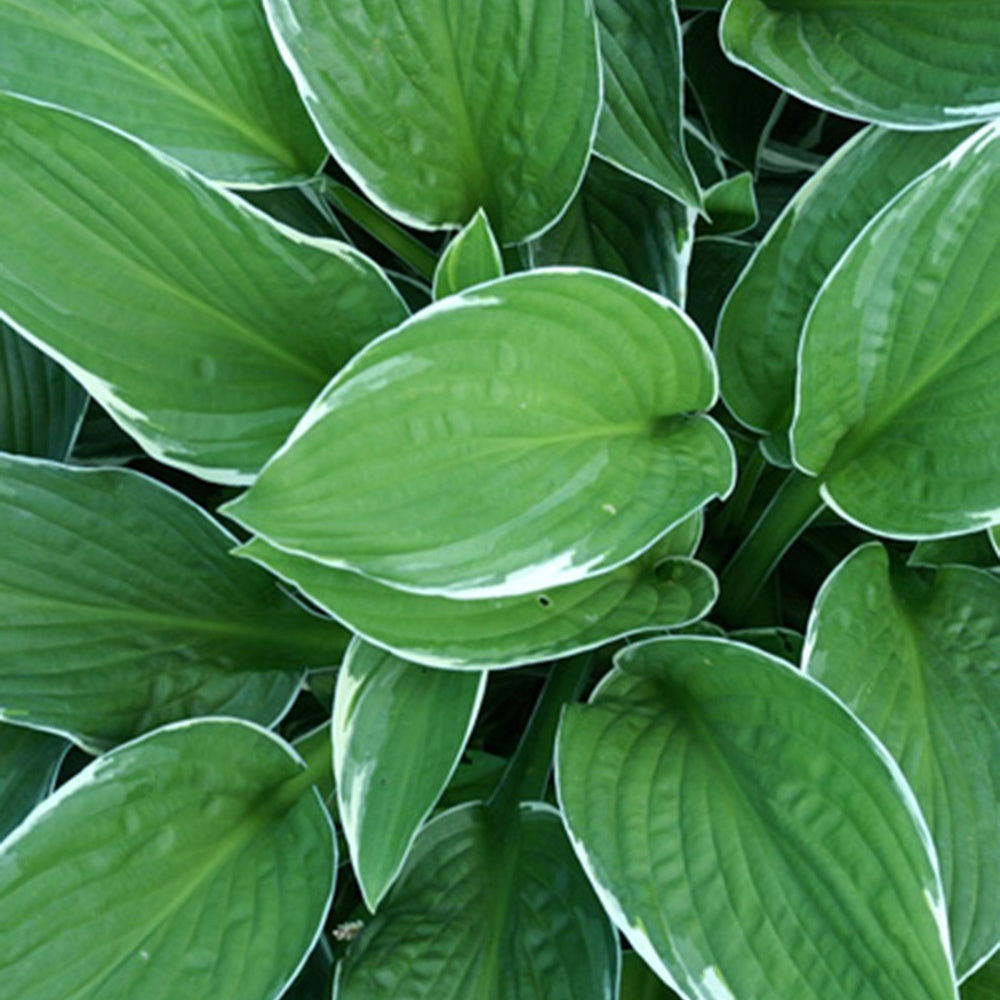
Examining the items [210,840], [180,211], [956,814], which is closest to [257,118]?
[180,211]

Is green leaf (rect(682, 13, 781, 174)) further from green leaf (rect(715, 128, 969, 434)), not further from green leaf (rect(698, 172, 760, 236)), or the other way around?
green leaf (rect(715, 128, 969, 434))

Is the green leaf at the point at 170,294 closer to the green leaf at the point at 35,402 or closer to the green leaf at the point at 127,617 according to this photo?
the green leaf at the point at 127,617

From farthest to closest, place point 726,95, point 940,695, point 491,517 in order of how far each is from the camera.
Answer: point 726,95
point 940,695
point 491,517

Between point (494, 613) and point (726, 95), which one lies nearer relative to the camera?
point (494, 613)

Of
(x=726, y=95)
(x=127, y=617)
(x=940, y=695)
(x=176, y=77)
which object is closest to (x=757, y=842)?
(x=940, y=695)

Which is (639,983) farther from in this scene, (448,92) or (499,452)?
(448,92)

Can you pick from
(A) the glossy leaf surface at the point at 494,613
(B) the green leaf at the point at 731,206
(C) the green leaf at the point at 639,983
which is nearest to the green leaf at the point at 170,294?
(A) the glossy leaf surface at the point at 494,613

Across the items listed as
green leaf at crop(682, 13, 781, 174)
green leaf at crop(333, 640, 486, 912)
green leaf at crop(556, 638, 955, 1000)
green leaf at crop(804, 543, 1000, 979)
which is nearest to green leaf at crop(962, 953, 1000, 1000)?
green leaf at crop(804, 543, 1000, 979)
